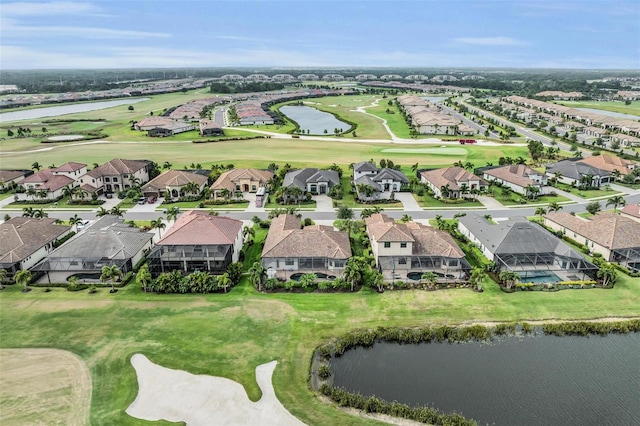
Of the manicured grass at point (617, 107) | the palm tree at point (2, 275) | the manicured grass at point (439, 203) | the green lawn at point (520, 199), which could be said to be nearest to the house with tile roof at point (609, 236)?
the green lawn at point (520, 199)

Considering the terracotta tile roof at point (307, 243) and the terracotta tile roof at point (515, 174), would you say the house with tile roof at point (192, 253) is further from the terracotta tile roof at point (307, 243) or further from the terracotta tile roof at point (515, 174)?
the terracotta tile roof at point (515, 174)

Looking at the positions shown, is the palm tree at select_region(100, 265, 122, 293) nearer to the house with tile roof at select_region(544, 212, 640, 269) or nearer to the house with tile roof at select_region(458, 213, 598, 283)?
the house with tile roof at select_region(458, 213, 598, 283)

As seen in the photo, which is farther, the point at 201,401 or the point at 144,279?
the point at 144,279

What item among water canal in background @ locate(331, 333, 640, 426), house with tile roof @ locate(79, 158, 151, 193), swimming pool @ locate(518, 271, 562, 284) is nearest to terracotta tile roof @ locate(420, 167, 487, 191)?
swimming pool @ locate(518, 271, 562, 284)

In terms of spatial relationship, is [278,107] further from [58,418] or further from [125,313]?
[58,418]

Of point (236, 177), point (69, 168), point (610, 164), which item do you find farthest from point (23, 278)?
point (610, 164)

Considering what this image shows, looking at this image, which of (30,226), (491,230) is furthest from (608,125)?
(30,226)

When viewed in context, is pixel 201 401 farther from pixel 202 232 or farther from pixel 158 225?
pixel 158 225
